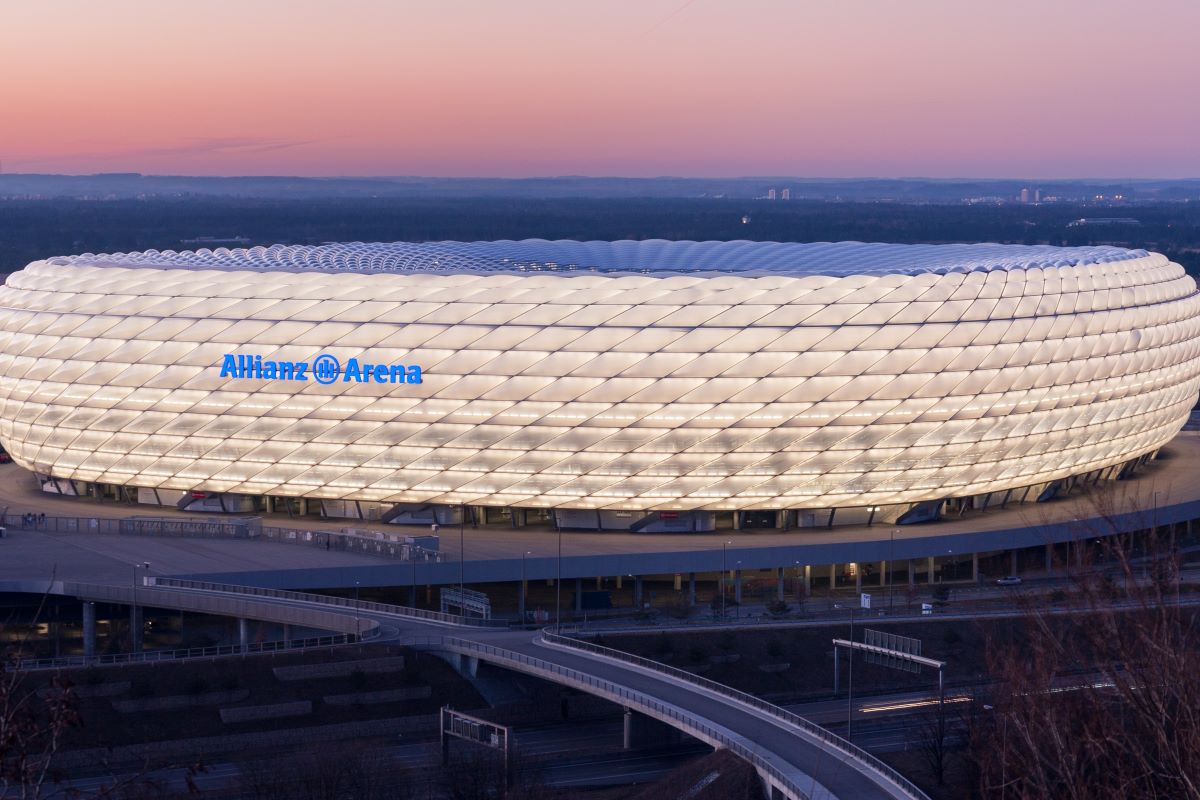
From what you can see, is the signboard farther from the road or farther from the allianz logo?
the allianz logo

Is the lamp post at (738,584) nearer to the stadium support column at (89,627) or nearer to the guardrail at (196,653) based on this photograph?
the guardrail at (196,653)

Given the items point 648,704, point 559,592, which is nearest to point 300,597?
point 559,592

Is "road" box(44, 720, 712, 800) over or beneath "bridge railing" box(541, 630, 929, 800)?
beneath

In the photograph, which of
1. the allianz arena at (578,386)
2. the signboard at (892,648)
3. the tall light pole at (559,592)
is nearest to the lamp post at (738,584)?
the allianz arena at (578,386)

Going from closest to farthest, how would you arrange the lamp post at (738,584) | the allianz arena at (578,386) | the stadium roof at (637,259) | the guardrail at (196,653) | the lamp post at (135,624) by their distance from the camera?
1. the guardrail at (196,653)
2. the lamp post at (135,624)
3. the lamp post at (738,584)
4. the allianz arena at (578,386)
5. the stadium roof at (637,259)

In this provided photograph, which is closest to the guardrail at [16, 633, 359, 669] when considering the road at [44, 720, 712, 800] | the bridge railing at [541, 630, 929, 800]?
the road at [44, 720, 712, 800]

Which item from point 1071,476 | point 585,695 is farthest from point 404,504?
point 1071,476

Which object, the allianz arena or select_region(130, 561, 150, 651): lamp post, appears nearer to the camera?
select_region(130, 561, 150, 651): lamp post
